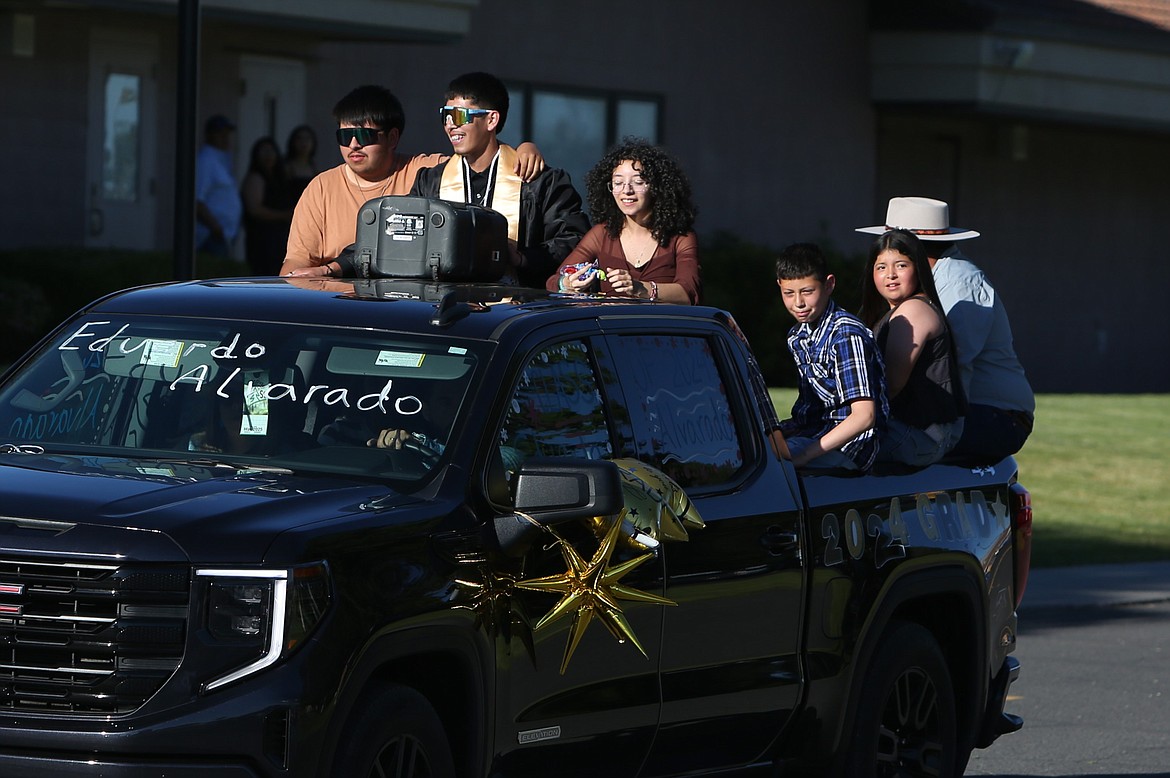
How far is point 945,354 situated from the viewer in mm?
8047

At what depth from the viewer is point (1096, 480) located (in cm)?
1944

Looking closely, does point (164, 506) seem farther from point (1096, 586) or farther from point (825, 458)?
point (1096, 586)

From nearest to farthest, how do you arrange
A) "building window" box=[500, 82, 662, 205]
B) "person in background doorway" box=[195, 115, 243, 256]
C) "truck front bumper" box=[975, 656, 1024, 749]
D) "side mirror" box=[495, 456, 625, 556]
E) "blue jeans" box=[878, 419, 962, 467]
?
"side mirror" box=[495, 456, 625, 556] → "blue jeans" box=[878, 419, 962, 467] → "truck front bumper" box=[975, 656, 1024, 749] → "person in background doorway" box=[195, 115, 243, 256] → "building window" box=[500, 82, 662, 205]

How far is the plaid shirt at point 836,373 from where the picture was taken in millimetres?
7434

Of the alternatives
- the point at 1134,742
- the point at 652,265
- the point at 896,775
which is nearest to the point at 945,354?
the point at 652,265

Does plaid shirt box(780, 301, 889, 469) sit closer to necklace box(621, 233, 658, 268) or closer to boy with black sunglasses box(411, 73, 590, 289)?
necklace box(621, 233, 658, 268)

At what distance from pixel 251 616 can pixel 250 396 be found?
1.12m

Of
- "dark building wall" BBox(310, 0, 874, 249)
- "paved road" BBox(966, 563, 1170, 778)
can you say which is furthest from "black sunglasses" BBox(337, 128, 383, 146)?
"dark building wall" BBox(310, 0, 874, 249)

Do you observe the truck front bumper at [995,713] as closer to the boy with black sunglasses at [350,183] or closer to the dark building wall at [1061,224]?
the boy with black sunglasses at [350,183]

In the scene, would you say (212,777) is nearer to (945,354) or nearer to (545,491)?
(545,491)

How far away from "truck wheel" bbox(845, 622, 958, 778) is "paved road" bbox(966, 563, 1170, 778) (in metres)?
1.37

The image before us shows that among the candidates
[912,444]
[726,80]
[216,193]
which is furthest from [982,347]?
[726,80]

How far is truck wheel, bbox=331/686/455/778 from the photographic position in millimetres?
4934

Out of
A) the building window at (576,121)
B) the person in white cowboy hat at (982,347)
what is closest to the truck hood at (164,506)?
the person in white cowboy hat at (982,347)
